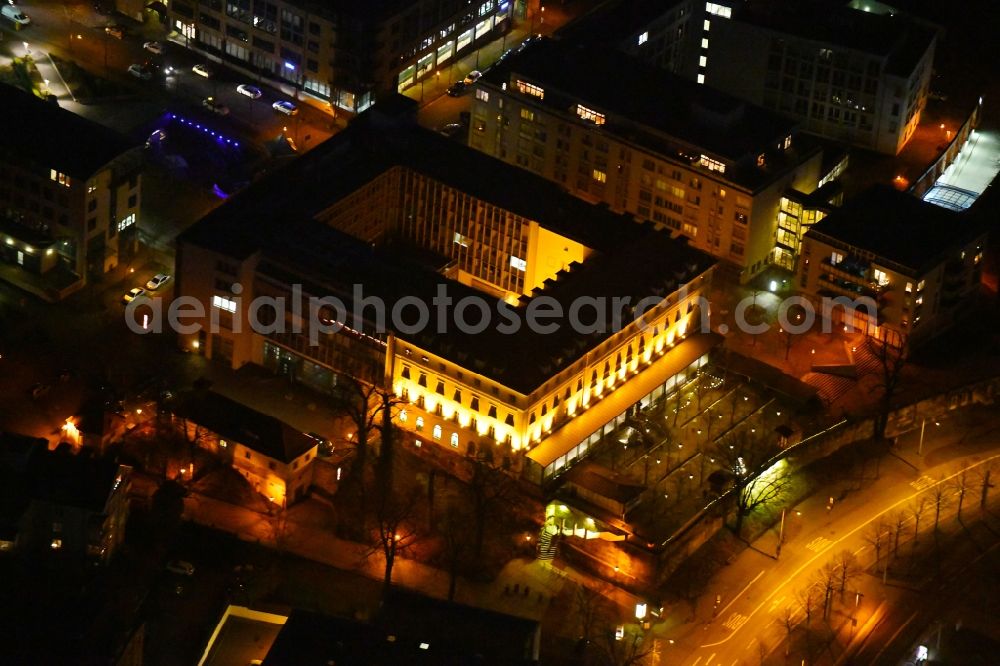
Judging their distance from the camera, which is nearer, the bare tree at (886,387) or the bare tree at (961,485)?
the bare tree at (961,485)

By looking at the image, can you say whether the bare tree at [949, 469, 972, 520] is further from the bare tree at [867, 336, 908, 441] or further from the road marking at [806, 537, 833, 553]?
the road marking at [806, 537, 833, 553]

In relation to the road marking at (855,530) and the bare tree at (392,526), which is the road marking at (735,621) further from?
the bare tree at (392,526)

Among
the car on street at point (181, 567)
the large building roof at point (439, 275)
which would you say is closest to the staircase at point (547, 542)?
the large building roof at point (439, 275)

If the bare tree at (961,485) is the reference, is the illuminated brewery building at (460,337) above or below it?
above

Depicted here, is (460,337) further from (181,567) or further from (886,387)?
(886,387)

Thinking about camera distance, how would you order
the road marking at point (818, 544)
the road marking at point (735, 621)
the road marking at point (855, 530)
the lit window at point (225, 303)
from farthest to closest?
the lit window at point (225, 303) → the road marking at point (818, 544) → the road marking at point (855, 530) → the road marking at point (735, 621)

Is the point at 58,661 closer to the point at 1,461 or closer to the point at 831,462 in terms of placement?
the point at 1,461

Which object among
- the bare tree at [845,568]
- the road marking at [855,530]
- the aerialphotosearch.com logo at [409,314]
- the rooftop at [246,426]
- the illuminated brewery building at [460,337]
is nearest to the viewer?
the road marking at [855,530]

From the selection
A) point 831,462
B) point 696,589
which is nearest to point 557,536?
point 696,589

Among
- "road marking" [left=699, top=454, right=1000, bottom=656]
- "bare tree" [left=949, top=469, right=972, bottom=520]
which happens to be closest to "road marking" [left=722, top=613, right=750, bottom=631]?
"road marking" [left=699, top=454, right=1000, bottom=656]
